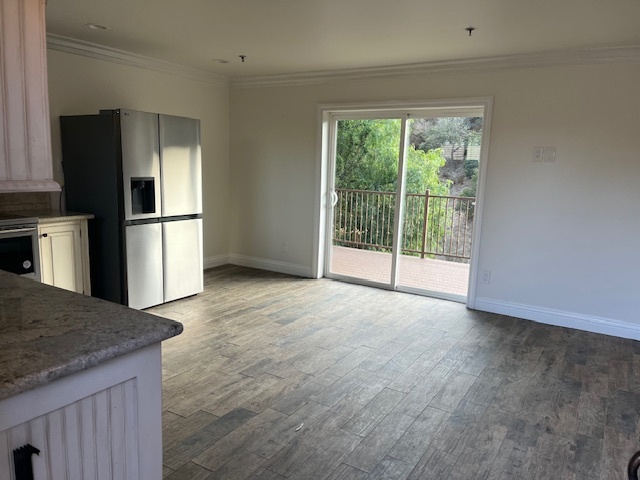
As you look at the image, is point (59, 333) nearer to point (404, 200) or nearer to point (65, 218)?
point (65, 218)

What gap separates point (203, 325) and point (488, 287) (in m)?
2.69

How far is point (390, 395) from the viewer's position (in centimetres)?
278

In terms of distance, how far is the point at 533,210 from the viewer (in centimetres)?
407

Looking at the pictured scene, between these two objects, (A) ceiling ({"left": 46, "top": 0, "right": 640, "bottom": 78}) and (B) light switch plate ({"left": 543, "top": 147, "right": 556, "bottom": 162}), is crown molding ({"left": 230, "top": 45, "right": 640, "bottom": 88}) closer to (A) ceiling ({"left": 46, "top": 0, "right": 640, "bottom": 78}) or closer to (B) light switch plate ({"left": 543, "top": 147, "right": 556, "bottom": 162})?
(A) ceiling ({"left": 46, "top": 0, "right": 640, "bottom": 78})

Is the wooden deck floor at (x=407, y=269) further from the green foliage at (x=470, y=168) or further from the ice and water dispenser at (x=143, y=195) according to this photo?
the ice and water dispenser at (x=143, y=195)

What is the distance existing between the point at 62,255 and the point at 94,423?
2.88m

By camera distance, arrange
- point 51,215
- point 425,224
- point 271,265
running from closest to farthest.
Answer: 1. point 51,215
2. point 425,224
3. point 271,265

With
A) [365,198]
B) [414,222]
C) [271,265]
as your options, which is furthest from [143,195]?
[414,222]

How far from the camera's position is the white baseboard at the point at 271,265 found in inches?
218

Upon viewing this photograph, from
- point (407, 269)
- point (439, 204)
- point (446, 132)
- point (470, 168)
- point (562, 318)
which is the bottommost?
point (562, 318)

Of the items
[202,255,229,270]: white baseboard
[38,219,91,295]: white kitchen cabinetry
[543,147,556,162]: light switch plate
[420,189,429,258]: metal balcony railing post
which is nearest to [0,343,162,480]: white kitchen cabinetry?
[38,219,91,295]: white kitchen cabinetry

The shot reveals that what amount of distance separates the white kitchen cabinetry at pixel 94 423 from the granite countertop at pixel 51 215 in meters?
2.72

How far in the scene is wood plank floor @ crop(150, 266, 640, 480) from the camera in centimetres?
215

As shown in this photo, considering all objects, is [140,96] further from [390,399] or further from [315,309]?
[390,399]
